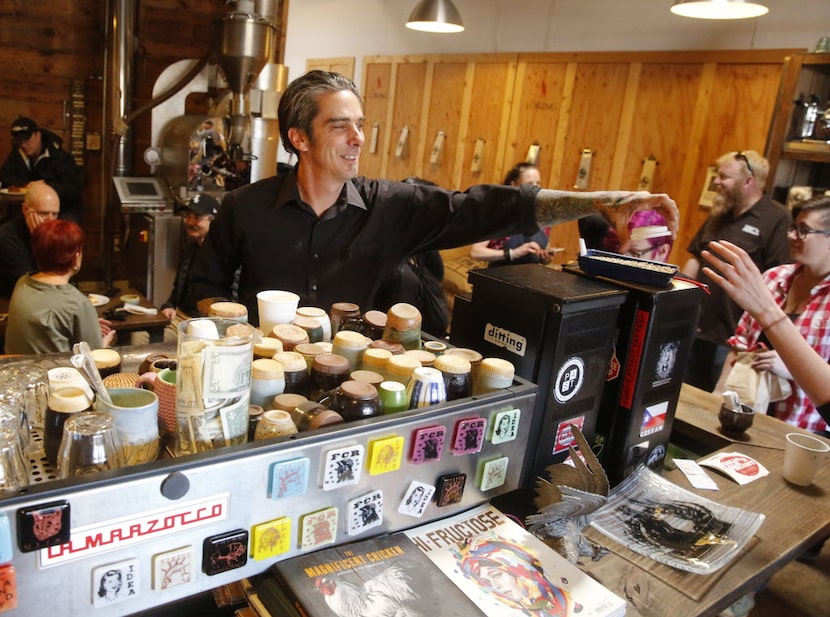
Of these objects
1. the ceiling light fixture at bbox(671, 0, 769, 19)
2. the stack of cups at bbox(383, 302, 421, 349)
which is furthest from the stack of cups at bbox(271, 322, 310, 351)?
the ceiling light fixture at bbox(671, 0, 769, 19)

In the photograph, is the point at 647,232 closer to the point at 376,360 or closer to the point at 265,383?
the point at 376,360

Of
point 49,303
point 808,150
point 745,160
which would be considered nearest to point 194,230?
point 49,303

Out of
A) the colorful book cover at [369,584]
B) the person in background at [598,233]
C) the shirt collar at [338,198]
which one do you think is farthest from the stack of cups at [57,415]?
the person in background at [598,233]

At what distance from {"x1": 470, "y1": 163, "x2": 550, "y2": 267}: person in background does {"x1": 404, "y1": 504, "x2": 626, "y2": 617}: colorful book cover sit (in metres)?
3.06

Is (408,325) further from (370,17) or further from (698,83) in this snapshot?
(370,17)

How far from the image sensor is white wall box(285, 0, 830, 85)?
418cm

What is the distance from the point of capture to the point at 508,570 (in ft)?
3.68

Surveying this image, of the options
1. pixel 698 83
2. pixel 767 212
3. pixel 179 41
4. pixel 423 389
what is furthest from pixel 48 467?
pixel 179 41

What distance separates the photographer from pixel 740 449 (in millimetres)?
1848

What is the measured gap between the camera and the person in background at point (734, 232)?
3652mm

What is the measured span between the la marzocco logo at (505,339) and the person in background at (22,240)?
3024 millimetres

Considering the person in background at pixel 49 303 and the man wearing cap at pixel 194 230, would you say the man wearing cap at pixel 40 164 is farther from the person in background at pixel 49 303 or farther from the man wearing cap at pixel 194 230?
the person in background at pixel 49 303

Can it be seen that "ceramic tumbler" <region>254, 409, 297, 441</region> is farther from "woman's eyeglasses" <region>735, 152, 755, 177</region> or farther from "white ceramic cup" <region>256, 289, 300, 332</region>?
"woman's eyeglasses" <region>735, 152, 755, 177</region>

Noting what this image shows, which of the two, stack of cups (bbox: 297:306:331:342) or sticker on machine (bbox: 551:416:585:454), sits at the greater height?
stack of cups (bbox: 297:306:331:342)
